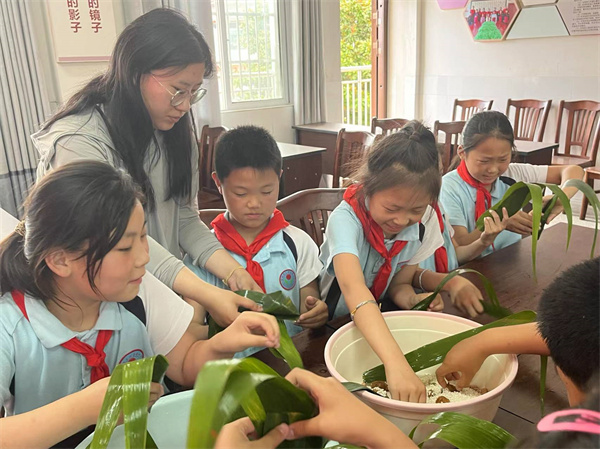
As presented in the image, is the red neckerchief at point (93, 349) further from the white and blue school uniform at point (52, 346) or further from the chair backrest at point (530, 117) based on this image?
the chair backrest at point (530, 117)

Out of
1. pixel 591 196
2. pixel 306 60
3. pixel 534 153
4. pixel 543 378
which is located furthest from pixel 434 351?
pixel 306 60

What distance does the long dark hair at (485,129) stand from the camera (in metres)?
1.82

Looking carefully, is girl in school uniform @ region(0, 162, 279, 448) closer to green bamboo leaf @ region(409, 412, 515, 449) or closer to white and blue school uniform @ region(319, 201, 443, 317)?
green bamboo leaf @ region(409, 412, 515, 449)

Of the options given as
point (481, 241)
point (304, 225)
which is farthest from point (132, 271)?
point (481, 241)

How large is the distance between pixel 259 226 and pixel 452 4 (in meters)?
4.88

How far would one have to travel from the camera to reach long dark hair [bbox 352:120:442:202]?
125cm

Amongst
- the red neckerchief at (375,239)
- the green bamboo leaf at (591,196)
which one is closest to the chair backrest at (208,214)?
the red neckerchief at (375,239)

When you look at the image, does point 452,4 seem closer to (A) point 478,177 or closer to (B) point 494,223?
(A) point 478,177

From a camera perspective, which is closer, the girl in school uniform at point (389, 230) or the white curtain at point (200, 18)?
the girl in school uniform at point (389, 230)

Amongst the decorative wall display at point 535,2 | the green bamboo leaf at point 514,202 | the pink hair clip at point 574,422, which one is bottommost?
the green bamboo leaf at point 514,202

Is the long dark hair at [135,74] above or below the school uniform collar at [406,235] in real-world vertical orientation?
above

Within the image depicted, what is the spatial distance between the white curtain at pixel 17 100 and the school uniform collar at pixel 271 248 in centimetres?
285

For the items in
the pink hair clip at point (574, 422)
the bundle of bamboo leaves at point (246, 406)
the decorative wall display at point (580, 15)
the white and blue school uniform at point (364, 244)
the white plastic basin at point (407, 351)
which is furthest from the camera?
the decorative wall display at point (580, 15)

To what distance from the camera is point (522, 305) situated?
4.13 feet
